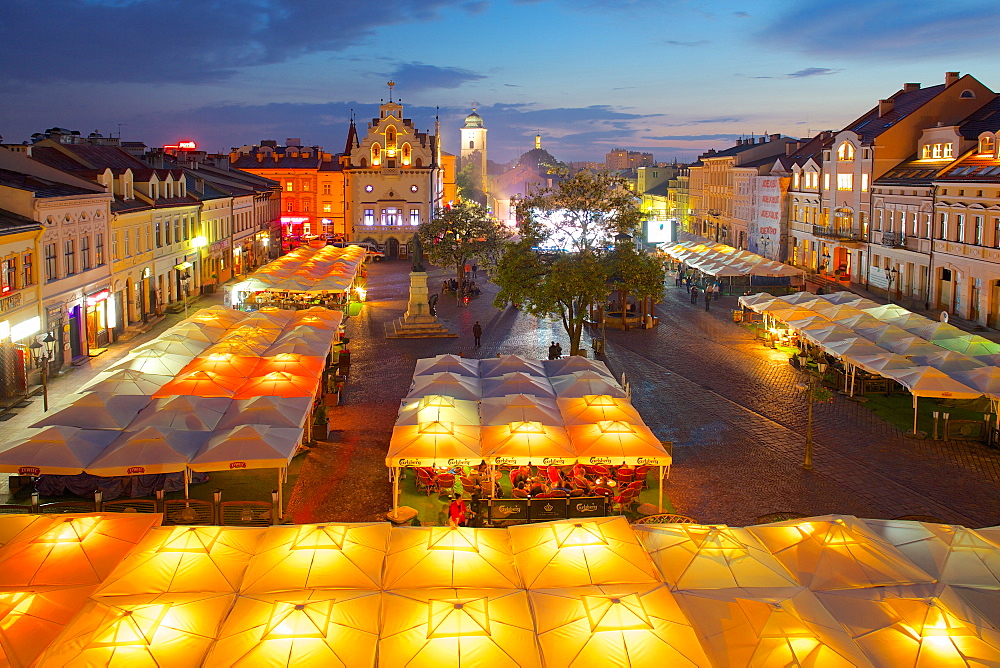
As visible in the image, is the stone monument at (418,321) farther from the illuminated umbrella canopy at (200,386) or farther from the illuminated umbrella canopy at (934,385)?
the illuminated umbrella canopy at (934,385)

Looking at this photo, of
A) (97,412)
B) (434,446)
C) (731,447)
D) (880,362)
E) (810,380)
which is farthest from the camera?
(810,380)

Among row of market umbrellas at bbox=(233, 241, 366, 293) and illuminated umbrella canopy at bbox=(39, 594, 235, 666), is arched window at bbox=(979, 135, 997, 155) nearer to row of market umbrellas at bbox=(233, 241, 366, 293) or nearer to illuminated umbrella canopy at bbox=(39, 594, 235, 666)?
row of market umbrellas at bbox=(233, 241, 366, 293)

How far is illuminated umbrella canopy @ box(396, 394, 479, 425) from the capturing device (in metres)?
21.4

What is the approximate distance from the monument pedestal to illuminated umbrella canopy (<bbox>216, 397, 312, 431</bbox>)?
67.2 ft

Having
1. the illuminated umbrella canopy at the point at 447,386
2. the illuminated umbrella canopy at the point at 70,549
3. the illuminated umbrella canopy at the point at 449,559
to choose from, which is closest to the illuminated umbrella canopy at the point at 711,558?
the illuminated umbrella canopy at the point at 449,559

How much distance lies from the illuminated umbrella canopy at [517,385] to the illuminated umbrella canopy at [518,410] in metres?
0.57

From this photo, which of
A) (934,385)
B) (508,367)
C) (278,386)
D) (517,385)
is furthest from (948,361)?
(278,386)

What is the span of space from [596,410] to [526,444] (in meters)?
2.63

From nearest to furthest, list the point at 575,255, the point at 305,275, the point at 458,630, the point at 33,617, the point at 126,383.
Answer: the point at 458,630 < the point at 33,617 < the point at 126,383 < the point at 575,255 < the point at 305,275

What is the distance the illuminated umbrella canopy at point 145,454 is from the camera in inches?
741

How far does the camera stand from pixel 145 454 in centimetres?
1916

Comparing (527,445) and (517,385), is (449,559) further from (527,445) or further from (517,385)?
(517,385)

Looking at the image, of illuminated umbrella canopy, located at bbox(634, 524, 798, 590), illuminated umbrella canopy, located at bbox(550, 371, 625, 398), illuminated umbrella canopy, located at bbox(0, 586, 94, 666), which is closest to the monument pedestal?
illuminated umbrella canopy, located at bbox(550, 371, 625, 398)

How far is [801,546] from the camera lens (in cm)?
1430
